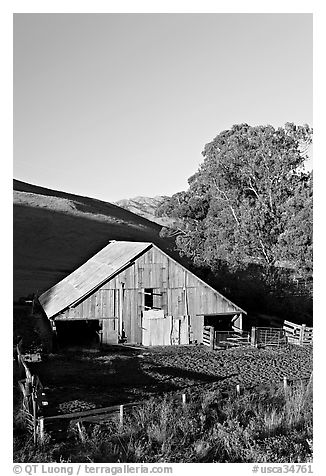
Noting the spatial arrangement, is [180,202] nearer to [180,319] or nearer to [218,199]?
[218,199]

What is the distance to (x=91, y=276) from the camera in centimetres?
2225

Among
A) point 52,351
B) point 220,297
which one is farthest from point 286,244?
point 52,351

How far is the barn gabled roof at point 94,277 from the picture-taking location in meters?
20.4

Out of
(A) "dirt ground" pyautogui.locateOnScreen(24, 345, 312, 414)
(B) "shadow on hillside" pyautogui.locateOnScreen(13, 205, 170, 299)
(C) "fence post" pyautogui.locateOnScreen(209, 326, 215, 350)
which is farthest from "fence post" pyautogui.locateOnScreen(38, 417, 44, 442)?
(B) "shadow on hillside" pyautogui.locateOnScreen(13, 205, 170, 299)

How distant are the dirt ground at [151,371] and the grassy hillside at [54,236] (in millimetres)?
16582

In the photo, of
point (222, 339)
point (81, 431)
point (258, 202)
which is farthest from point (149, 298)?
point (81, 431)

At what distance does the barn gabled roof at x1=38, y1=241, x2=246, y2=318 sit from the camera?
20350mm

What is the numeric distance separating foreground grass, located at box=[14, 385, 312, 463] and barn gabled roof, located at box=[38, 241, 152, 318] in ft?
28.1

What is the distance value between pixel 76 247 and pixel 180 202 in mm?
17853

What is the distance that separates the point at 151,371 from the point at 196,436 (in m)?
6.43

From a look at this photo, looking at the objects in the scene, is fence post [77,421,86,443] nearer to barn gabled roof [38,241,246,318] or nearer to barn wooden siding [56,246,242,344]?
barn gabled roof [38,241,246,318]

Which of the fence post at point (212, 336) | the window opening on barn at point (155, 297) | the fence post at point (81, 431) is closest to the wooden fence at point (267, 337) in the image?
the fence post at point (212, 336)

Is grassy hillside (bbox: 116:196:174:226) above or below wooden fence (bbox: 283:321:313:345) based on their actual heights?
above
